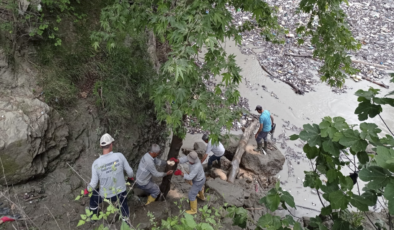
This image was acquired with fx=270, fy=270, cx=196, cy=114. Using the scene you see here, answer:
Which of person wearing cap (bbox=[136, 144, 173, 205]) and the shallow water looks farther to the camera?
the shallow water

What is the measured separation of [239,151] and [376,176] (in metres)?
4.59

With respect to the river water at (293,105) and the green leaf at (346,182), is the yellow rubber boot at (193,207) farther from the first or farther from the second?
the green leaf at (346,182)

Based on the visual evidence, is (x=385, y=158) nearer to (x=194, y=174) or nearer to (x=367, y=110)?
(x=367, y=110)

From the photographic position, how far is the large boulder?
3.72 meters

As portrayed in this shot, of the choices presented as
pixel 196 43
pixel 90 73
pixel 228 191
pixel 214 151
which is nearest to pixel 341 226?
pixel 196 43

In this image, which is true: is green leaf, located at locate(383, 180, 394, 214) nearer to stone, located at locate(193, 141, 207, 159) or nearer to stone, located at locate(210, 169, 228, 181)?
stone, located at locate(210, 169, 228, 181)

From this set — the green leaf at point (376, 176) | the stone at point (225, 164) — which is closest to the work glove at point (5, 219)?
the green leaf at point (376, 176)

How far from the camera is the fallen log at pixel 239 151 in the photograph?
227 inches

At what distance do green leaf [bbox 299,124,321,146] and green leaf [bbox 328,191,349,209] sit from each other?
15.9 inches

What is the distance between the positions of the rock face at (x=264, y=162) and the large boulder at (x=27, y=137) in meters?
3.90

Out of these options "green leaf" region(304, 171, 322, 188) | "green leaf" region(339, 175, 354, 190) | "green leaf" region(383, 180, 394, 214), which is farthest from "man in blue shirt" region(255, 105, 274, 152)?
"green leaf" region(383, 180, 394, 214)

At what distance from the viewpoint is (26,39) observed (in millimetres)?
4461

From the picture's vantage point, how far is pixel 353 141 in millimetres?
1880

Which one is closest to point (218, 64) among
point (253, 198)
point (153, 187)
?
point (153, 187)
